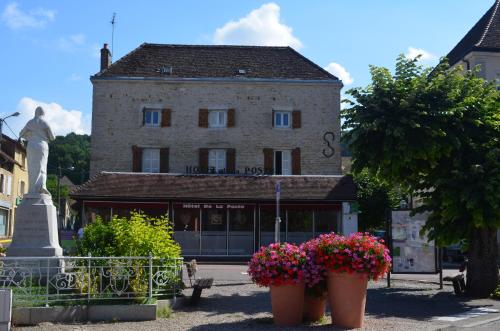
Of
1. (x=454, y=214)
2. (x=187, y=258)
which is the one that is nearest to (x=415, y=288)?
(x=454, y=214)

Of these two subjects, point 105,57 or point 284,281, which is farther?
point 105,57

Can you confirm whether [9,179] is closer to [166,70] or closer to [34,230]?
[166,70]

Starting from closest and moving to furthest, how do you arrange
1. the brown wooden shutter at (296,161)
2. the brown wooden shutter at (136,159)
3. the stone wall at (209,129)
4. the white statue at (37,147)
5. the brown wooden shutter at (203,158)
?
the white statue at (37,147), the brown wooden shutter at (136,159), the brown wooden shutter at (203,158), the brown wooden shutter at (296,161), the stone wall at (209,129)

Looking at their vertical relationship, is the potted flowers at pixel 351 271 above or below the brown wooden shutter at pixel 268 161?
below

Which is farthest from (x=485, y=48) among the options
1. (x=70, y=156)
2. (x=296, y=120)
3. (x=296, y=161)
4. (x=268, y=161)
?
(x=70, y=156)

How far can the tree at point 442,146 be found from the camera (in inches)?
538

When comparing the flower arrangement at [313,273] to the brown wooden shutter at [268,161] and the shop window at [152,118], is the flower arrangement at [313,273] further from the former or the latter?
the shop window at [152,118]

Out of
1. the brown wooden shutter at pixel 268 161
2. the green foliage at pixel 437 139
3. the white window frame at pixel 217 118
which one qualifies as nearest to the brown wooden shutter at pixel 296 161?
the brown wooden shutter at pixel 268 161

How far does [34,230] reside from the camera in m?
12.3

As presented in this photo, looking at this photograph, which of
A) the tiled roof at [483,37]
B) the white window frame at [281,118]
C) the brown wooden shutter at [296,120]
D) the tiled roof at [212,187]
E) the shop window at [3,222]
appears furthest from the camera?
the shop window at [3,222]

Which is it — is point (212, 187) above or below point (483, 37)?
below

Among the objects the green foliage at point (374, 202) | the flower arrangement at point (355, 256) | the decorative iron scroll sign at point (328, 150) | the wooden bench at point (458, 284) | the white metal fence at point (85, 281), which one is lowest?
the wooden bench at point (458, 284)

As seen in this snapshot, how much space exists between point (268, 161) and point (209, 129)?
151 inches

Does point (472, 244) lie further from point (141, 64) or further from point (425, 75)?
point (141, 64)
